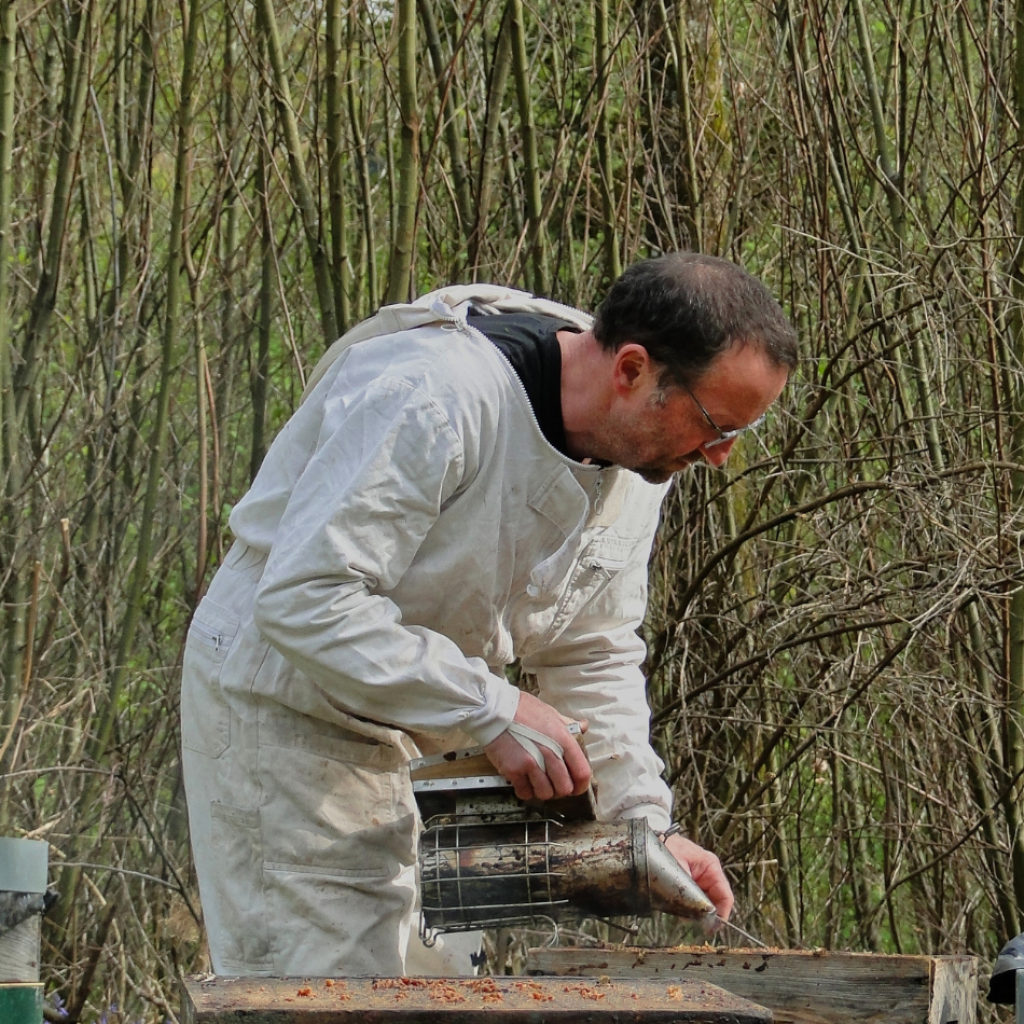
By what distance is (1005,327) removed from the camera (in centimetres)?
414

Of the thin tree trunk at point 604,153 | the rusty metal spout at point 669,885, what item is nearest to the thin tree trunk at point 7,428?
the thin tree trunk at point 604,153

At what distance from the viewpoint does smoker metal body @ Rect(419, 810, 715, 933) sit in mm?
2324

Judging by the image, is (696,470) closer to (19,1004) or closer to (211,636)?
(211,636)

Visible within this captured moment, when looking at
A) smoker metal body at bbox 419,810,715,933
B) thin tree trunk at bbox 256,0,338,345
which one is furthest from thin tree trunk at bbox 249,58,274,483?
smoker metal body at bbox 419,810,715,933

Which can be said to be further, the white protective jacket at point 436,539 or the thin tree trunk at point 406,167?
the thin tree trunk at point 406,167

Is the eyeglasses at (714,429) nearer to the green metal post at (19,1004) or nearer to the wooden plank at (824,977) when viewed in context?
the wooden plank at (824,977)

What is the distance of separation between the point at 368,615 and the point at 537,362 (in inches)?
22.6

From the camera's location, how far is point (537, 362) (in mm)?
2594

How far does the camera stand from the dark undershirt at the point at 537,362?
2.57 metres

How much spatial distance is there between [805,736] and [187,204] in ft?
8.43

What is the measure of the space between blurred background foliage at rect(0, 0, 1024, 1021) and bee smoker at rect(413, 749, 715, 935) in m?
1.63

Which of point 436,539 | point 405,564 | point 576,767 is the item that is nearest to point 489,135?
point 436,539

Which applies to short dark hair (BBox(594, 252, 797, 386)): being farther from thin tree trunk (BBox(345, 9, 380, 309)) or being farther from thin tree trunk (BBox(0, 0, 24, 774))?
thin tree trunk (BBox(0, 0, 24, 774))

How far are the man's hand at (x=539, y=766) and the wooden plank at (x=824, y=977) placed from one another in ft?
1.00
